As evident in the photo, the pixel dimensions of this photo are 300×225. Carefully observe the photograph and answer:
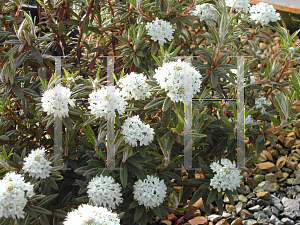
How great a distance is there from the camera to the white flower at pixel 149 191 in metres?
1.54

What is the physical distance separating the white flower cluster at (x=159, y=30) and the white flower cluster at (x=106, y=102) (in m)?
0.56

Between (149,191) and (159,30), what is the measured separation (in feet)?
3.01

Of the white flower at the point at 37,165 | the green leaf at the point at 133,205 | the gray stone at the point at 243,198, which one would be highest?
the white flower at the point at 37,165

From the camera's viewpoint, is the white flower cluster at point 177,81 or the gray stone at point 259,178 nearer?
the white flower cluster at point 177,81

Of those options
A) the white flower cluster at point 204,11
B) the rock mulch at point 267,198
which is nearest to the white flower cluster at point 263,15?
the white flower cluster at point 204,11

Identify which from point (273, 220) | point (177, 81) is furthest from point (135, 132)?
point (273, 220)

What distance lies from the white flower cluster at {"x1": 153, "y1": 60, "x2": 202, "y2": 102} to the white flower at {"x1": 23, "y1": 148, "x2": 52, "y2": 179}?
2.22 ft

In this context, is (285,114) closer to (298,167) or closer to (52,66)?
(298,167)

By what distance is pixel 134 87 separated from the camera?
1496mm

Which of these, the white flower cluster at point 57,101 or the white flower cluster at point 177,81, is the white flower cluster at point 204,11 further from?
the white flower cluster at point 57,101

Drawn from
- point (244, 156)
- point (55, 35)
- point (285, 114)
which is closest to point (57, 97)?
point (55, 35)

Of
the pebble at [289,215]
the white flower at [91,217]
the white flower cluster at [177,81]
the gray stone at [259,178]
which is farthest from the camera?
the gray stone at [259,178]

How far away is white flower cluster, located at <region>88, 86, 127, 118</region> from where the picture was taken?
1.39 meters

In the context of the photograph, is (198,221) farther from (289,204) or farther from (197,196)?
(289,204)
